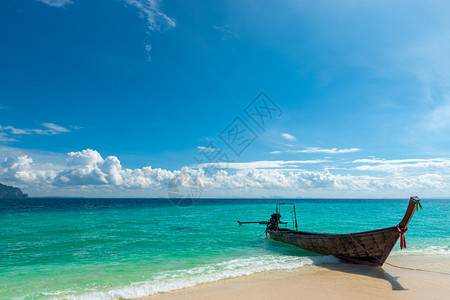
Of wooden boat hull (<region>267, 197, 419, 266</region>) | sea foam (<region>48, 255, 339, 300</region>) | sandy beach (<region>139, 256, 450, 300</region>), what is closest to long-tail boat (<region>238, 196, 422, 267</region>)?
wooden boat hull (<region>267, 197, 419, 266</region>)

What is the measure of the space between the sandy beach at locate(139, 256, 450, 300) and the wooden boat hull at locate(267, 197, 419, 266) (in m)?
0.56

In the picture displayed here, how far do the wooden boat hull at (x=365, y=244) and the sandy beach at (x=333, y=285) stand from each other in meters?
0.56

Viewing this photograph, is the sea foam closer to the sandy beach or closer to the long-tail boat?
the sandy beach

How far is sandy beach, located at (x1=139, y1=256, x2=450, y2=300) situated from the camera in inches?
345

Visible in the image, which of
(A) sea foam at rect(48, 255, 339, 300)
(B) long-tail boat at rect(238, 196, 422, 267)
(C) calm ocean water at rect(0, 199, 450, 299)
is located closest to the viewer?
(A) sea foam at rect(48, 255, 339, 300)

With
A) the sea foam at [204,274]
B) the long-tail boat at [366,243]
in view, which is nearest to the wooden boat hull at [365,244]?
the long-tail boat at [366,243]

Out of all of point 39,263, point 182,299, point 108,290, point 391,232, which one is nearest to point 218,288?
point 182,299

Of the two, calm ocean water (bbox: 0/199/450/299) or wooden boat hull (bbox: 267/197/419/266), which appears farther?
wooden boat hull (bbox: 267/197/419/266)

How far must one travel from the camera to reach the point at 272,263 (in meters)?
13.5

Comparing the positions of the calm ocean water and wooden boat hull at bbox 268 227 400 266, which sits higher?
wooden boat hull at bbox 268 227 400 266

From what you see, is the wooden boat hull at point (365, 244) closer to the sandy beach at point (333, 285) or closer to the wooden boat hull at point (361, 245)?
the wooden boat hull at point (361, 245)

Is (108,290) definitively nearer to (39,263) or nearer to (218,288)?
(218,288)

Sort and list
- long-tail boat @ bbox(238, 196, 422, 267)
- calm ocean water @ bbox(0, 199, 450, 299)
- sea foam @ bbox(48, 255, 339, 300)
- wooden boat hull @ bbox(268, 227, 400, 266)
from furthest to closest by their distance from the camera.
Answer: wooden boat hull @ bbox(268, 227, 400, 266) < long-tail boat @ bbox(238, 196, 422, 267) < calm ocean water @ bbox(0, 199, 450, 299) < sea foam @ bbox(48, 255, 339, 300)

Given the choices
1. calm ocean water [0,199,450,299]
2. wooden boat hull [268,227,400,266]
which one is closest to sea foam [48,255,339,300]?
calm ocean water [0,199,450,299]
